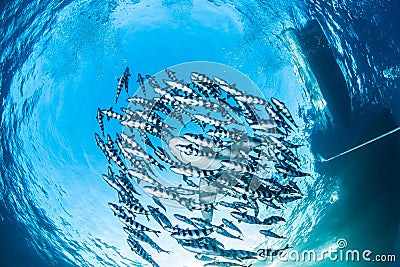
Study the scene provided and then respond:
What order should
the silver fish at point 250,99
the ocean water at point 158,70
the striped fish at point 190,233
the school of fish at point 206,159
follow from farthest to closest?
the ocean water at point 158,70 → the silver fish at point 250,99 → the school of fish at point 206,159 → the striped fish at point 190,233

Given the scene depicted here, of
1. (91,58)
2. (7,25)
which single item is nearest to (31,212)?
(91,58)

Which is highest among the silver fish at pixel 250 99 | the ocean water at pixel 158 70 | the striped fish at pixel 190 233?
the ocean water at pixel 158 70

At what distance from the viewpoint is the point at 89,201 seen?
19.2 metres

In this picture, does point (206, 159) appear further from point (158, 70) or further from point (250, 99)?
point (158, 70)

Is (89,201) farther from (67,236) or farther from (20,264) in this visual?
(20,264)

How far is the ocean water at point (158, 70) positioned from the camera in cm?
1210

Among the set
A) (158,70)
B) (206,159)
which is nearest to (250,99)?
(206,159)

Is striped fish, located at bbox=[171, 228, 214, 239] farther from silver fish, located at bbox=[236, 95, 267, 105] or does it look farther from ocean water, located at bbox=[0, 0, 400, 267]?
ocean water, located at bbox=[0, 0, 400, 267]

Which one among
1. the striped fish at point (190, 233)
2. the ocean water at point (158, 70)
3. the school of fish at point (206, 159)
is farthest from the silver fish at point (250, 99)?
the ocean water at point (158, 70)

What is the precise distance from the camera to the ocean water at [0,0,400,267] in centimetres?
1210

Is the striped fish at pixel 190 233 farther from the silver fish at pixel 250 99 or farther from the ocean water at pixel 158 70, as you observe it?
the ocean water at pixel 158 70

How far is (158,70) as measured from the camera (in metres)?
16.4

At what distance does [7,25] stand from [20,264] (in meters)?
17.9

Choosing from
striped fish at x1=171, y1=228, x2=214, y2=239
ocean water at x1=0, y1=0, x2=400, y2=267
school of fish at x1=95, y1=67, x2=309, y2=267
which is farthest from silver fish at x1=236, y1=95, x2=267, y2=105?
ocean water at x1=0, y1=0, x2=400, y2=267
